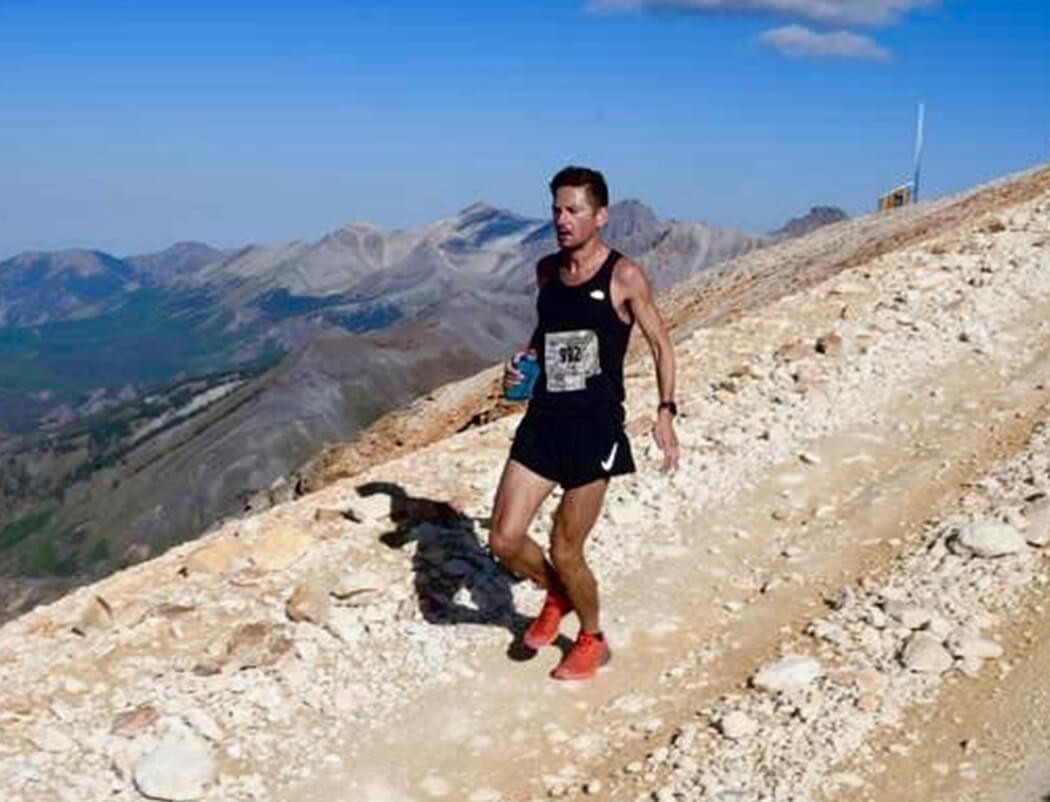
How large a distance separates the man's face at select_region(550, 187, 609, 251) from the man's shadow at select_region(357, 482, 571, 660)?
3113 millimetres

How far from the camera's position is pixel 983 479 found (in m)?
10.1

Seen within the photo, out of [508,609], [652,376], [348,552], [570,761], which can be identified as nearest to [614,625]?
[508,609]

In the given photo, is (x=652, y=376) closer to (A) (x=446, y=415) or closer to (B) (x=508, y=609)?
(B) (x=508, y=609)

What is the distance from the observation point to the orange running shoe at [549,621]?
8.33 m

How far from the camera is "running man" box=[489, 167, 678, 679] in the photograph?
7484 millimetres

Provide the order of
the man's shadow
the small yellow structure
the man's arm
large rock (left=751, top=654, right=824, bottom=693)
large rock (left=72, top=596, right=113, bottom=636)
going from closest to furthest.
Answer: the man's arm → large rock (left=751, top=654, right=824, bottom=693) → large rock (left=72, top=596, right=113, bottom=636) → the man's shadow → the small yellow structure

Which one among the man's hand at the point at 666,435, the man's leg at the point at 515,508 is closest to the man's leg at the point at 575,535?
the man's leg at the point at 515,508

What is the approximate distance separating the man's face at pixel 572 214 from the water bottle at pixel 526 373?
952 mm

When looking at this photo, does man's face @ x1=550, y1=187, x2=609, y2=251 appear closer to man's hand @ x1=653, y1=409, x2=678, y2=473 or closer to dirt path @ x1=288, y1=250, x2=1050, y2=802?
man's hand @ x1=653, y1=409, x2=678, y2=473

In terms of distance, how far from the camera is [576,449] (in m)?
7.63

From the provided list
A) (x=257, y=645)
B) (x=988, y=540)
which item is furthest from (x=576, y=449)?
(x=988, y=540)

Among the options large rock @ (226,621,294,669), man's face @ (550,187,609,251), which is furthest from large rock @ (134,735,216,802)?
man's face @ (550,187,609,251)

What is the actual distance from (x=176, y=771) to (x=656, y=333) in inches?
161

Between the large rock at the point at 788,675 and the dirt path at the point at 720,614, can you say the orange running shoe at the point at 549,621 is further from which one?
the large rock at the point at 788,675
